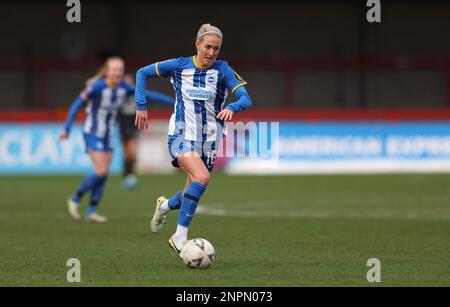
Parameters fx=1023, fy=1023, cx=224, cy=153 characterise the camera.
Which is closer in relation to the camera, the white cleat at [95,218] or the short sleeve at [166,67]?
the short sleeve at [166,67]

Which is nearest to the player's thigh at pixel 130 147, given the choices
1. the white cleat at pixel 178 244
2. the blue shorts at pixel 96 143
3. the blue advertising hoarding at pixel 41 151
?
the blue advertising hoarding at pixel 41 151

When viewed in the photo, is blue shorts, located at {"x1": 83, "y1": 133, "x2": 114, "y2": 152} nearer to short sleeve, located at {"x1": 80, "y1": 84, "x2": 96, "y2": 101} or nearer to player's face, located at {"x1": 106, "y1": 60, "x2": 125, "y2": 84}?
short sleeve, located at {"x1": 80, "y1": 84, "x2": 96, "y2": 101}

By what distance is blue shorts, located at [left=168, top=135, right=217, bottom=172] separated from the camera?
9.38m

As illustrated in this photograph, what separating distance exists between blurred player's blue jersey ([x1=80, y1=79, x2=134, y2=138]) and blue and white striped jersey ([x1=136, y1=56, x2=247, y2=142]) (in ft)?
14.1

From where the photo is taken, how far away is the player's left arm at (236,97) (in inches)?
347

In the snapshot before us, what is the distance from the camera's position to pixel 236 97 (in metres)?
9.25

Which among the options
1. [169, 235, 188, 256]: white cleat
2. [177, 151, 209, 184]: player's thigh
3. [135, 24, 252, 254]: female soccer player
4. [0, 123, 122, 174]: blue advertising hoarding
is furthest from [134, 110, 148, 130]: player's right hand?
[0, 123, 122, 174]: blue advertising hoarding

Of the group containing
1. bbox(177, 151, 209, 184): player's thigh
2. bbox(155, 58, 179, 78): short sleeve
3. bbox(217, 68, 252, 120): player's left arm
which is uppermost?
bbox(155, 58, 179, 78): short sleeve

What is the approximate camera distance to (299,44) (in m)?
36.7

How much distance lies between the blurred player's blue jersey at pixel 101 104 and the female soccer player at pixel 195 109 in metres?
4.28

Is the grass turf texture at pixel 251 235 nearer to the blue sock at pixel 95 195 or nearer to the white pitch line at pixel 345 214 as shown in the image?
the white pitch line at pixel 345 214

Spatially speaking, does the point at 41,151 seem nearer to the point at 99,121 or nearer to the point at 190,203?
the point at 99,121

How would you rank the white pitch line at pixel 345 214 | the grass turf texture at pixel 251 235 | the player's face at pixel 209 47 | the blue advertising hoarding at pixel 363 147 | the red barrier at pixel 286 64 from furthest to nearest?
the red barrier at pixel 286 64, the blue advertising hoarding at pixel 363 147, the white pitch line at pixel 345 214, the player's face at pixel 209 47, the grass turf texture at pixel 251 235

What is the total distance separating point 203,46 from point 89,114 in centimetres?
504
